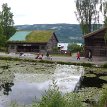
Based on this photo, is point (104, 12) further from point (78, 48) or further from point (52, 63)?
point (78, 48)

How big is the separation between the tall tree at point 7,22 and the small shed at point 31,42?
1577 centimetres

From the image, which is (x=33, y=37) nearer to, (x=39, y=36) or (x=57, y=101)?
(x=39, y=36)

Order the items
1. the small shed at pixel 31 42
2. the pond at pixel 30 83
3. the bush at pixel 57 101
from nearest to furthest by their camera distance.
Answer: the bush at pixel 57 101, the pond at pixel 30 83, the small shed at pixel 31 42

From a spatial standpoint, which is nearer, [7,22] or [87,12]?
[87,12]

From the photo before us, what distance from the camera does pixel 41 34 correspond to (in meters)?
81.4

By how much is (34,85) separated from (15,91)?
427 centimetres

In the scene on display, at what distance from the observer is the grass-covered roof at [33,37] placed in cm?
7806

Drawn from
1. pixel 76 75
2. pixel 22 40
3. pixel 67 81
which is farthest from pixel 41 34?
pixel 67 81

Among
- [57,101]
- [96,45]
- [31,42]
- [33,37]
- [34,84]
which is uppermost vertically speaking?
[33,37]

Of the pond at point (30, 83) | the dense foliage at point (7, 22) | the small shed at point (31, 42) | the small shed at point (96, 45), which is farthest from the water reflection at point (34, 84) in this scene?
the dense foliage at point (7, 22)

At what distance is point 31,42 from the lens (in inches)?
3046

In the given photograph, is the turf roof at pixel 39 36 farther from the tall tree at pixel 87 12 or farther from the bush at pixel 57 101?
the bush at pixel 57 101

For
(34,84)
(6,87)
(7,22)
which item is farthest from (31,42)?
(6,87)

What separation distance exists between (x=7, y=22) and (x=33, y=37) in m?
20.9
